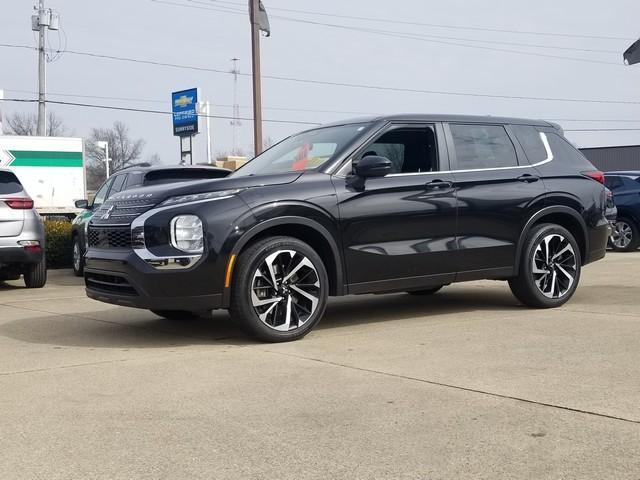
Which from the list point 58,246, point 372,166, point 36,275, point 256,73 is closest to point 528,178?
point 372,166

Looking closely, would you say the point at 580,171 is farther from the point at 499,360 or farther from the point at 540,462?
the point at 540,462

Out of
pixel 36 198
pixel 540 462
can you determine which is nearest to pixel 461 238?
pixel 540 462

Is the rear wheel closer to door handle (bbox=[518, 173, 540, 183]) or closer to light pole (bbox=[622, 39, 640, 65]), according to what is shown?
door handle (bbox=[518, 173, 540, 183])

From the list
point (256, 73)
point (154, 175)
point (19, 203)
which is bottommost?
point (19, 203)

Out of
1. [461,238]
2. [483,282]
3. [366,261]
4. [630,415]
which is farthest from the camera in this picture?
[483,282]

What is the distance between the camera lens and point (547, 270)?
7406 millimetres

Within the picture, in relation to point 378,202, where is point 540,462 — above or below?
below

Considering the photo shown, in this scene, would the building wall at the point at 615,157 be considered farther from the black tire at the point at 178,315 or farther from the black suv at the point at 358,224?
the black tire at the point at 178,315

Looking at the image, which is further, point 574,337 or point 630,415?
point 574,337

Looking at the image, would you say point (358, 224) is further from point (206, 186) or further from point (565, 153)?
point (565, 153)

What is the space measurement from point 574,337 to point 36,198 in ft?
68.7

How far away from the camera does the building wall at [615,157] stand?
4197 cm

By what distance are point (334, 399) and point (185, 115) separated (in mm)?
43207

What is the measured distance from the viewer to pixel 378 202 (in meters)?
6.45
